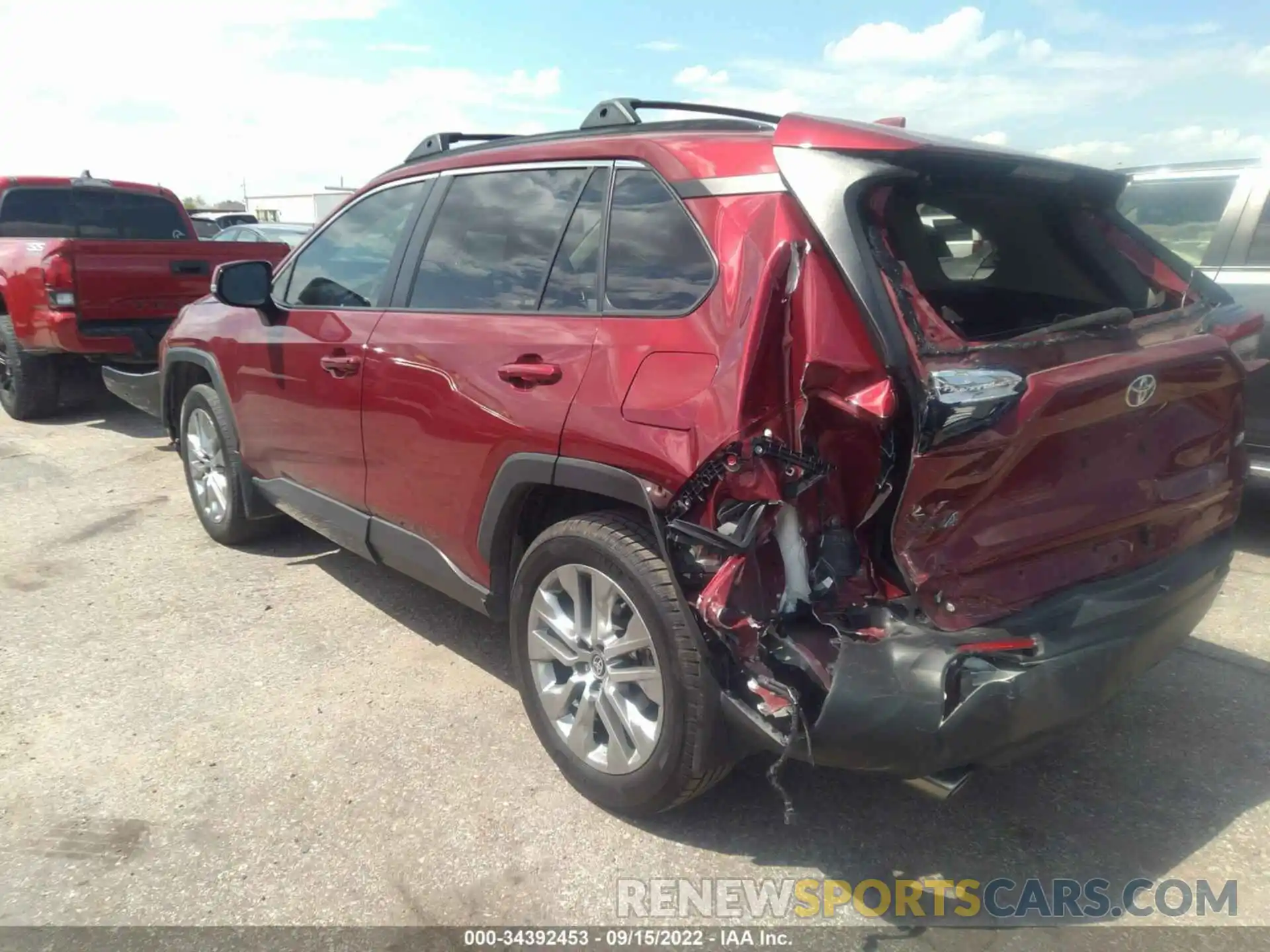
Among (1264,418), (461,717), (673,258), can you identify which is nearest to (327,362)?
(461,717)

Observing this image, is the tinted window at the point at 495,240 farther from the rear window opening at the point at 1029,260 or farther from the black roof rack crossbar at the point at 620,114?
the rear window opening at the point at 1029,260

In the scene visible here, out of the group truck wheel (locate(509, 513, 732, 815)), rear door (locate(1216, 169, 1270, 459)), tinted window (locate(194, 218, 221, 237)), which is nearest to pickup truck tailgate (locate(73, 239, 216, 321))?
truck wheel (locate(509, 513, 732, 815))

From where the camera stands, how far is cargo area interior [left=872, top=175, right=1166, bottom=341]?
283cm

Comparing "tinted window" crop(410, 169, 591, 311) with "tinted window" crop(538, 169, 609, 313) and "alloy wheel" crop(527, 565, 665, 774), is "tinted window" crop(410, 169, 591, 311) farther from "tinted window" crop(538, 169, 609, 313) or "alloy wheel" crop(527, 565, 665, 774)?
"alloy wheel" crop(527, 565, 665, 774)

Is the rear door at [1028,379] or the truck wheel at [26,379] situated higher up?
the rear door at [1028,379]

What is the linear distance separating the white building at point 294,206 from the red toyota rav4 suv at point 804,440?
24016mm

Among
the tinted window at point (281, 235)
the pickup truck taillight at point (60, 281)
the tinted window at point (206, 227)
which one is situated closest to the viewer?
the pickup truck taillight at point (60, 281)

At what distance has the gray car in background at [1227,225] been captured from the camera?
4961 millimetres

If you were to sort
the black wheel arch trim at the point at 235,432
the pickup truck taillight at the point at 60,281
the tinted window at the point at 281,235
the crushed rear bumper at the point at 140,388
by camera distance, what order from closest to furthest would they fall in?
the black wheel arch trim at the point at 235,432
the crushed rear bumper at the point at 140,388
the pickup truck taillight at the point at 60,281
the tinted window at the point at 281,235

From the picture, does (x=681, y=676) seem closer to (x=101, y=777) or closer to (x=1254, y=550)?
(x=101, y=777)

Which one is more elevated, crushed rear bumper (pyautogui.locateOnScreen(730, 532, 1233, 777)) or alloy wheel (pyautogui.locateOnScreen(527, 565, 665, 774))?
crushed rear bumper (pyautogui.locateOnScreen(730, 532, 1233, 777))

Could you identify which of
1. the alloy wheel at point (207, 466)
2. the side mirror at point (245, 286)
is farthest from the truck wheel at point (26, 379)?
the side mirror at point (245, 286)

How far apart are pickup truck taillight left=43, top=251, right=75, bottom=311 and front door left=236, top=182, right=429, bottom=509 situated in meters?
3.60

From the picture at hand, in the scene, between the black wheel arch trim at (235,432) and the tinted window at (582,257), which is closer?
the tinted window at (582,257)
